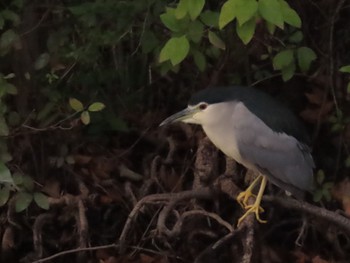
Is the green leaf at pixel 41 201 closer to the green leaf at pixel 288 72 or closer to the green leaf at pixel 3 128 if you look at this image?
the green leaf at pixel 3 128

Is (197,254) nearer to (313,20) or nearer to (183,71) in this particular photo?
(183,71)

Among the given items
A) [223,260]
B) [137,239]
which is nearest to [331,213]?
[223,260]

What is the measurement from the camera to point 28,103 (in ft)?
11.1

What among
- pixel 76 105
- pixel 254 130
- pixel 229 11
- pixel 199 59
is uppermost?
pixel 229 11

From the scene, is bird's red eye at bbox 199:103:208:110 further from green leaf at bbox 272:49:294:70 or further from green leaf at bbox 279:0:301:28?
green leaf at bbox 279:0:301:28

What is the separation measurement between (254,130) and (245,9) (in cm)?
75

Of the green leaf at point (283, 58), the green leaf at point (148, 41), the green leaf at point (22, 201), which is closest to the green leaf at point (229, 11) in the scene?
the green leaf at point (283, 58)

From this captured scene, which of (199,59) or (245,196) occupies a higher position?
(199,59)

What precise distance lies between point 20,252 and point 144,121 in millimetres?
743

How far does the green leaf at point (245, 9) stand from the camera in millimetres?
2350

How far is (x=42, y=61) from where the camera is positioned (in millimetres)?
3240

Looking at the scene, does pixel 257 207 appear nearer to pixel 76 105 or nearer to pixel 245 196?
pixel 245 196

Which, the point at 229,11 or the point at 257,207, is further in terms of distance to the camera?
the point at 257,207

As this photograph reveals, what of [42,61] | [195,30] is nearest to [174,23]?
[195,30]
